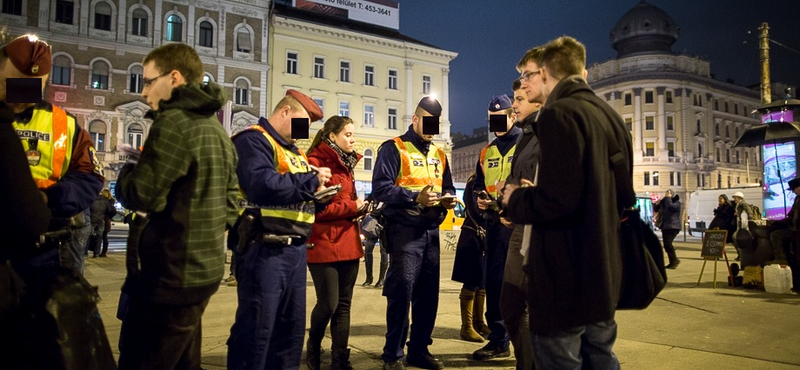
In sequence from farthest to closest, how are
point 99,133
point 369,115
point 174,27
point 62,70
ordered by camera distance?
1. point 369,115
2. point 174,27
3. point 99,133
4. point 62,70

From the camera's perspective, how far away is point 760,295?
8.21 meters

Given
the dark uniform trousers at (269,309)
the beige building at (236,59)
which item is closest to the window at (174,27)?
the beige building at (236,59)

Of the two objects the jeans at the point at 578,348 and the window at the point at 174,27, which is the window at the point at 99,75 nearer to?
the window at the point at 174,27

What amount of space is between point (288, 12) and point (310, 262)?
4034 centimetres

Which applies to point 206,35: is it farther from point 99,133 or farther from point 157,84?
point 157,84

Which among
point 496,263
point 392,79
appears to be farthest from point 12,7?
point 496,263

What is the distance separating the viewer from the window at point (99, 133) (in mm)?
33344

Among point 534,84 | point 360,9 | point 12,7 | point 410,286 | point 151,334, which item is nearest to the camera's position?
point 151,334

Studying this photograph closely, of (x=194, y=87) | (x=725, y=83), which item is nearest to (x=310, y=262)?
(x=194, y=87)

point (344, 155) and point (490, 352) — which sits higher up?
point (344, 155)

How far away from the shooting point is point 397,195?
4.25 m

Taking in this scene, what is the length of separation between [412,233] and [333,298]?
84 cm

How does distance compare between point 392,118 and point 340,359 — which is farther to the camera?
point 392,118

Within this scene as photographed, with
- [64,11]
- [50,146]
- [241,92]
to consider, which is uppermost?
[64,11]
